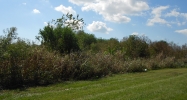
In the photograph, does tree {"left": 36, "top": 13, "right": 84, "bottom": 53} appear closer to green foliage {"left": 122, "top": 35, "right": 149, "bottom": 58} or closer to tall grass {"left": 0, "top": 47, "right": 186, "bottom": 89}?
tall grass {"left": 0, "top": 47, "right": 186, "bottom": 89}

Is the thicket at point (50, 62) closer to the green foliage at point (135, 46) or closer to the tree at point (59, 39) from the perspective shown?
the tree at point (59, 39)

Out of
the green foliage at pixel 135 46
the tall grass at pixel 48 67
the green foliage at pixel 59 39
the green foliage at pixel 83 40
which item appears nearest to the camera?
the tall grass at pixel 48 67

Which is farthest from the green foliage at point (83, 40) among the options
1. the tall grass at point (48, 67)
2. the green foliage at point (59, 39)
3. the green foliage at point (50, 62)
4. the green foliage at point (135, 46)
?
the green foliage at point (135, 46)

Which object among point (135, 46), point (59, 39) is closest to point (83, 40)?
point (135, 46)

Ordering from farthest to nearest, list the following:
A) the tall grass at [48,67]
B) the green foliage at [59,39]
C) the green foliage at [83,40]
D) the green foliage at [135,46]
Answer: the green foliage at [135,46] → the green foliage at [83,40] → the green foliage at [59,39] → the tall grass at [48,67]

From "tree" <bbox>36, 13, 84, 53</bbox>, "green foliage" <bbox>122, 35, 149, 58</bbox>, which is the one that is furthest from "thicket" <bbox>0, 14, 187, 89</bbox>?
"green foliage" <bbox>122, 35, 149, 58</bbox>

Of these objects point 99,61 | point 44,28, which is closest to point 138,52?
point 99,61

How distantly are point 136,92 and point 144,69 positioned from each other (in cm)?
1278

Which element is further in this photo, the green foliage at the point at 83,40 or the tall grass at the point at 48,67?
the green foliage at the point at 83,40

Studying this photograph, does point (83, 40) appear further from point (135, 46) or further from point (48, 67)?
point (48, 67)

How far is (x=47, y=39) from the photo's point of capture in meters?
17.6

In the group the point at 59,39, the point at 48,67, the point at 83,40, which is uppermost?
the point at 83,40

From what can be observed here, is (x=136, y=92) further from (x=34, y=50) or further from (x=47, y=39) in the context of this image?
(x=47, y=39)

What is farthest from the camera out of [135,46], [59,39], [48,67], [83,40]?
[83,40]
